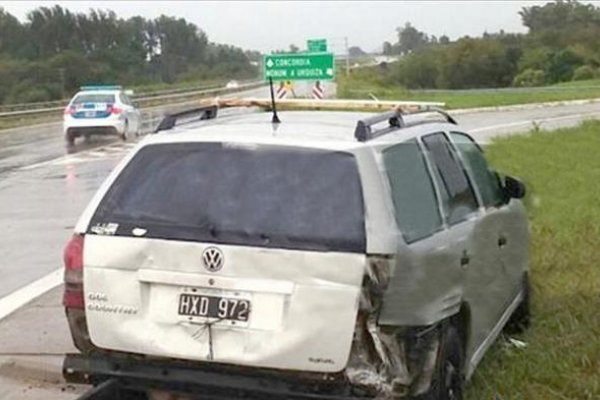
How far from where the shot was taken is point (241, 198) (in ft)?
13.9

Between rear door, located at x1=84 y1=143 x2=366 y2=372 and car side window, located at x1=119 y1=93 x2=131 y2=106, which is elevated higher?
rear door, located at x1=84 y1=143 x2=366 y2=372

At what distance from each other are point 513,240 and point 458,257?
1.51m

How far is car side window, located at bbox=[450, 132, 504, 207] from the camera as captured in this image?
18.5ft

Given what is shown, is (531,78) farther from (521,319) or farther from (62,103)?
(521,319)

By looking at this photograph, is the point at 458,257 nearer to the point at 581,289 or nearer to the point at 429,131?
the point at 429,131

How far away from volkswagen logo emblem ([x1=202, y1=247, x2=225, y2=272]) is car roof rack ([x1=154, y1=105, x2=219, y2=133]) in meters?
1.00

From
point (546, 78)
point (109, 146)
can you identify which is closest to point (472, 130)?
point (109, 146)

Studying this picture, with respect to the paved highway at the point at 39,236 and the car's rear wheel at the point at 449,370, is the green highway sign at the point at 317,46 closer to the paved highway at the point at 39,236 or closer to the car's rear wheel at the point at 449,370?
the paved highway at the point at 39,236

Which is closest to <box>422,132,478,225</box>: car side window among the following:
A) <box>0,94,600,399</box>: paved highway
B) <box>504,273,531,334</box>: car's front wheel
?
<box>504,273,531,334</box>: car's front wheel

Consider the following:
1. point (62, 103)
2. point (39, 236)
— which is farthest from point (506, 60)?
point (39, 236)

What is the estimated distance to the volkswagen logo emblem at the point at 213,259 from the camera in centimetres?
408

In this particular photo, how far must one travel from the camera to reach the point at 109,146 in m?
26.0

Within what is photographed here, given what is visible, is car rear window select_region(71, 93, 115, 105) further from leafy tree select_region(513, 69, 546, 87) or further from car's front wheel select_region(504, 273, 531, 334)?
leafy tree select_region(513, 69, 546, 87)

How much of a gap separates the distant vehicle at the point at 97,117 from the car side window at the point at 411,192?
24.1 m
